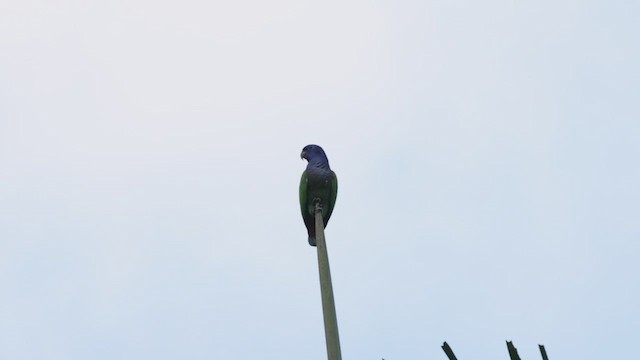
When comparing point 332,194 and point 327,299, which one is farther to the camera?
point 332,194

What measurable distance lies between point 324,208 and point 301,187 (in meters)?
0.35

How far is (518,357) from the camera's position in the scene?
581 centimetres

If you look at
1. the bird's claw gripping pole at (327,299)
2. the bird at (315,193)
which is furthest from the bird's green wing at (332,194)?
the bird's claw gripping pole at (327,299)

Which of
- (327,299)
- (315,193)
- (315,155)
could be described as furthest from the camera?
(315,155)

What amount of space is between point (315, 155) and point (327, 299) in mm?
2309

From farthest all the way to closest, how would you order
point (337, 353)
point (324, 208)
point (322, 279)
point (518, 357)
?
point (324, 208) → point (322, 279) → point (337, 353) → point (518, 357)

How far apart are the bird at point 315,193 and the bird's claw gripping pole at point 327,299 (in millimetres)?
104

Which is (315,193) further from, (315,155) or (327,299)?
(327,299)

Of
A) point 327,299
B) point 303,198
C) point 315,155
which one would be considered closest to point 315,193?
point 303,198

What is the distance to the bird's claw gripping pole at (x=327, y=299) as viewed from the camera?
23.4ft

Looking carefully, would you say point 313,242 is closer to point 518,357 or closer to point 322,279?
point 322,279

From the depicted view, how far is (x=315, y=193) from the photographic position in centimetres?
897

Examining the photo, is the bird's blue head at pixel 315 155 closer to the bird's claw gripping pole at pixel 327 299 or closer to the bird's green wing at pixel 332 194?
the bird's green wing at pixel 332 194

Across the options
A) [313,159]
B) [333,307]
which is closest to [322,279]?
[333,307]
